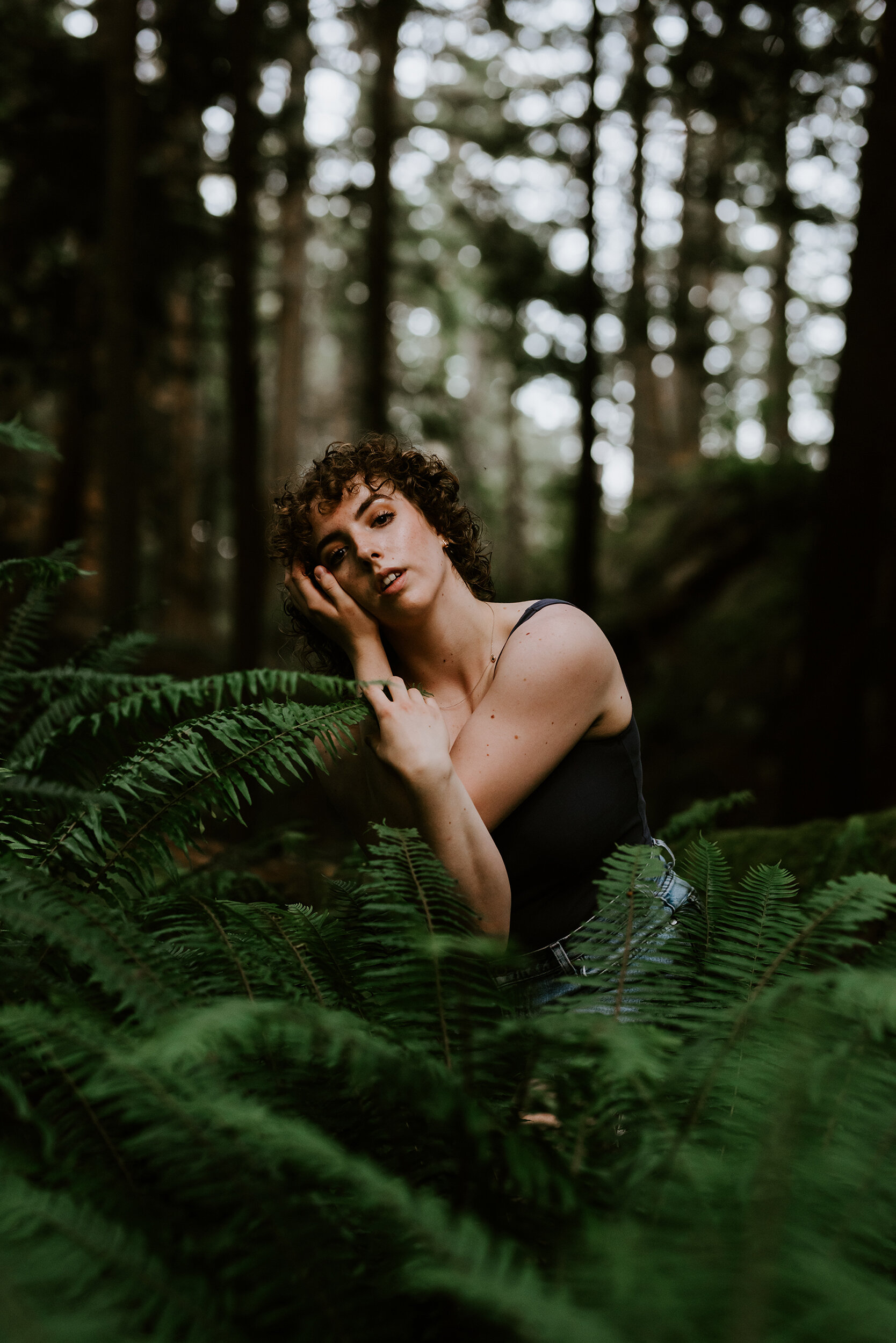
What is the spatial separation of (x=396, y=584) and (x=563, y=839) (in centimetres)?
72

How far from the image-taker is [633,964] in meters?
1.58

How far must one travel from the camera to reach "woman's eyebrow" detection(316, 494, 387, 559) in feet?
7.67

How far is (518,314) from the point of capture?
1485 cm

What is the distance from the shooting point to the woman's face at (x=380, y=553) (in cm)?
228

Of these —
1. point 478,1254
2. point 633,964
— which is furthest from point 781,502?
point 478,1254

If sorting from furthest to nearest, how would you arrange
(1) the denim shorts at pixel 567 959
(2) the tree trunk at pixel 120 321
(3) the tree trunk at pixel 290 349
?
(3) the tree trunk at pixel 290 349, (2) the tree trunk at pixel 120 321, (1) the denim shorts at pixel 567 959

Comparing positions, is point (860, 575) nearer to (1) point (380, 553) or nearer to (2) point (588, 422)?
(1) point (380, 553)

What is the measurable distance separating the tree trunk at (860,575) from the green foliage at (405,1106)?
4479 mm

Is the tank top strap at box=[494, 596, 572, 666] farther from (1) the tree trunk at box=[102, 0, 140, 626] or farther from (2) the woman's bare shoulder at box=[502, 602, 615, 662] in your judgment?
(1) the tree trunk at box=[102, 0, 140, 626]

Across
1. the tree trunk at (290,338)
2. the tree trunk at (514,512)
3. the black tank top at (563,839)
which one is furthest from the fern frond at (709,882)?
the tree trunk at (514,512)

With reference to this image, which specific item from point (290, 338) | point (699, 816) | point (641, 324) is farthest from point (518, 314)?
point (699, 816)

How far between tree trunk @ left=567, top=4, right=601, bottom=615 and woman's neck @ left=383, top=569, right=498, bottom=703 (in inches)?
378

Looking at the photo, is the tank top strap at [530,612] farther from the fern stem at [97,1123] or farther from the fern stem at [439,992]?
the fern stem at [97,1123]

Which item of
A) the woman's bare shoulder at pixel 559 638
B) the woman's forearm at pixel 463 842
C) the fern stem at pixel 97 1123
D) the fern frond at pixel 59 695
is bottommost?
the fern stem at pixel 97 1123
